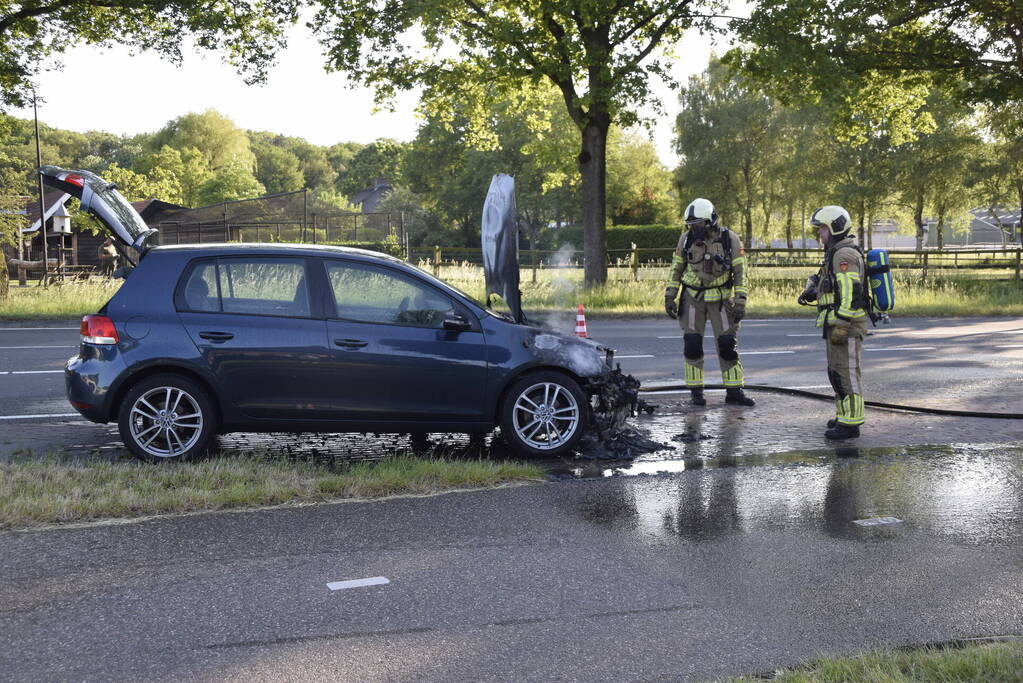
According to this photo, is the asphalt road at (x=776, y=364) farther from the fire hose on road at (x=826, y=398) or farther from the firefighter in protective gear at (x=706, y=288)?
the firefighter in protective gear at (x=706, y=288)

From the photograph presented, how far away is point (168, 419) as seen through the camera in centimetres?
701

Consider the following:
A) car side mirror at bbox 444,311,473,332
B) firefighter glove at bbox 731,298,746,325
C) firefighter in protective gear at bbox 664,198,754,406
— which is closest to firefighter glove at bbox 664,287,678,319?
firefighter in protective gear at bbox 664,198,754,406

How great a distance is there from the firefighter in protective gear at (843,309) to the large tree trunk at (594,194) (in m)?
16.3

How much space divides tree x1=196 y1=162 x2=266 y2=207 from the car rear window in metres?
70.0

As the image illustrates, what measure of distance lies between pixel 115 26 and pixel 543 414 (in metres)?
18.4

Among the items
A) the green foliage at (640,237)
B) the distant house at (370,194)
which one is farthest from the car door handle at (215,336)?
the distant house at (370,194)

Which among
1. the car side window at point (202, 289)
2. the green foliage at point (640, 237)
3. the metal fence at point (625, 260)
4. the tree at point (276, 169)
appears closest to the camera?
the car side window at point (202, 289)

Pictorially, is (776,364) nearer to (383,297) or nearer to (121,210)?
(383,297)

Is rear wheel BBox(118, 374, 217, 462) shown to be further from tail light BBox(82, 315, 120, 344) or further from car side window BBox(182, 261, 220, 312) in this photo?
car side window BBox(182, 261, 220, 312)

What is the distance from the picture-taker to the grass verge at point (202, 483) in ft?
→ 19.2

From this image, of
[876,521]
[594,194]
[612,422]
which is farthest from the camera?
[594,194]

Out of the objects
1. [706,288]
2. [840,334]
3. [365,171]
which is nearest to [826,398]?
[706,288]

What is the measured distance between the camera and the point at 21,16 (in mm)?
20578

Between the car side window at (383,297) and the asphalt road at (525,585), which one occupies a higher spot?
the car side window at (383,297)
